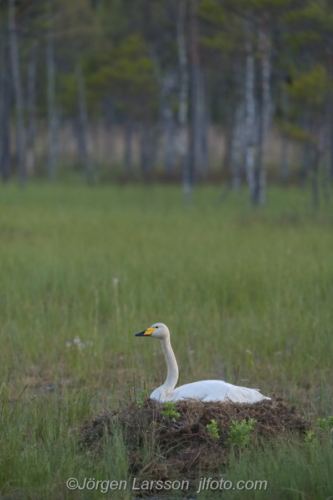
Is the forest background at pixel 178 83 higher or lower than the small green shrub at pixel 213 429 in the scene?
higher

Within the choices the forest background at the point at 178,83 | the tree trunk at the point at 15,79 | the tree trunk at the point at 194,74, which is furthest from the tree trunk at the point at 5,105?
the tree trunk at the point at 194,74

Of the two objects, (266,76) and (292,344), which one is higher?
(266,76)

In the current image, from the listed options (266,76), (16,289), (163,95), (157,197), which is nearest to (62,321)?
(16,289)

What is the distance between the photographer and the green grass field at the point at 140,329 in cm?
414

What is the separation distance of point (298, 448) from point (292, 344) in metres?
2.77

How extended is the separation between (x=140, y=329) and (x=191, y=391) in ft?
8.29

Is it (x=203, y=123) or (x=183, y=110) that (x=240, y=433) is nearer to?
(x=183, y=110)

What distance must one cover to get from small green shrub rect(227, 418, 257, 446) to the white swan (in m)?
0.40

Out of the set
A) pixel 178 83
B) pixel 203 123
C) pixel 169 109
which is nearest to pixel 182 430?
pixel 169 109

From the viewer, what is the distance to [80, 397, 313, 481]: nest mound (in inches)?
172

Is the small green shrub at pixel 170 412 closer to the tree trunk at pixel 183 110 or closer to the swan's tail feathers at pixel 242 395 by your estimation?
the swan's tail feathers at pixel 242 395

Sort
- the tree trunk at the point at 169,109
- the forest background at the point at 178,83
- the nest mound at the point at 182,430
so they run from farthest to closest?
1. the tree trunk at the point at 169,109
2. the forest background at the point at 178,83
3. the nest mound at the point at 182,430

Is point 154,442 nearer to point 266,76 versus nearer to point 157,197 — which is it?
point 266,76

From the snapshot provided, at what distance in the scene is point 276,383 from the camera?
623 centimetres
